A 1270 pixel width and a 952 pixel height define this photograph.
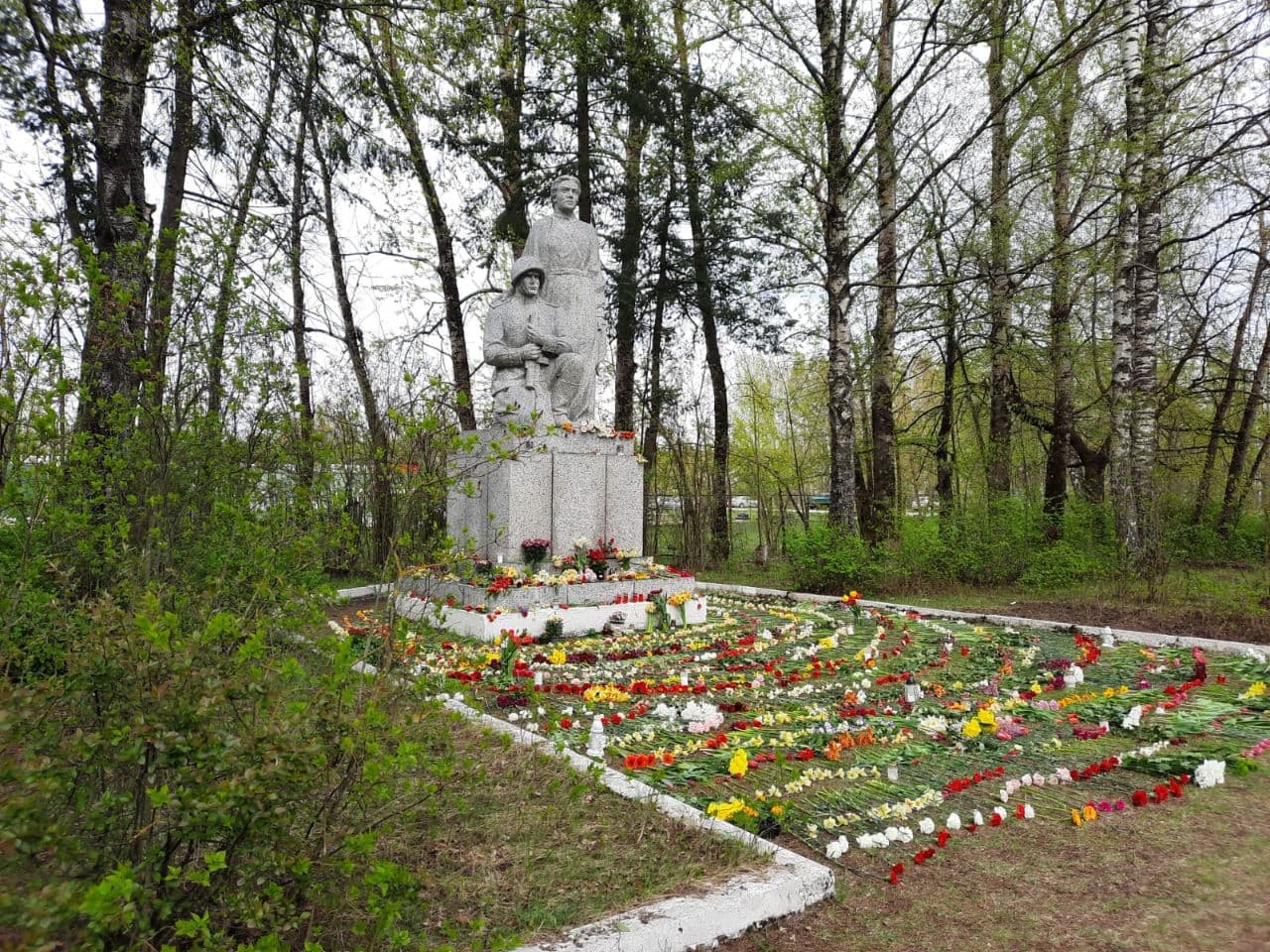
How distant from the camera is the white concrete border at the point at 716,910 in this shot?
2.01 m

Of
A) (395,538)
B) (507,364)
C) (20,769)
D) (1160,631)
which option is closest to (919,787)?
(395,538)

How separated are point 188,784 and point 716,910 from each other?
1.46 metres

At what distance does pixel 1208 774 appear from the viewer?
3.39 metres

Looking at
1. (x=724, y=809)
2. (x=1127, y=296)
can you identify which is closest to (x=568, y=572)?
(x=724, y=809)

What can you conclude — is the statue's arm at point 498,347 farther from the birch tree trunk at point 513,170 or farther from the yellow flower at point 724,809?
the yellow flower at point 724,809

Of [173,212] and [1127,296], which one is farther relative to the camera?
[1127,296]

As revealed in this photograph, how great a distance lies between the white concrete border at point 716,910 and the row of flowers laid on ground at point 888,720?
253 millimetres

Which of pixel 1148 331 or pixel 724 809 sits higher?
pixel 1148 331

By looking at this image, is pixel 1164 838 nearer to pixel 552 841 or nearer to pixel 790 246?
pixel 552 841

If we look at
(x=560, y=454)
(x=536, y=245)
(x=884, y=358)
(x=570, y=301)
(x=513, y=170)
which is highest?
(x=513, y=170)

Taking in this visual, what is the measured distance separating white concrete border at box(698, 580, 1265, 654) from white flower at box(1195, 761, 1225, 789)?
9.77ft

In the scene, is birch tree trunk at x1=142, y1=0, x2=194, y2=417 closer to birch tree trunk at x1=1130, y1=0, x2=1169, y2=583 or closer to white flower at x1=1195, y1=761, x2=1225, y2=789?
white flower at x1=1195, y1=761, x2=1225, y2=789

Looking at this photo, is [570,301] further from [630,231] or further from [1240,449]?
[1240,449]

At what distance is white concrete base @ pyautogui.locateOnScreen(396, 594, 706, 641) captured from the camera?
634 cm
